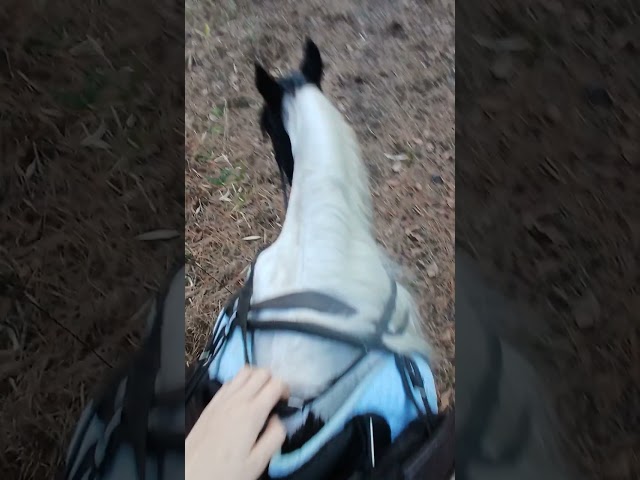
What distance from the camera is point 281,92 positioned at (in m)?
0.50

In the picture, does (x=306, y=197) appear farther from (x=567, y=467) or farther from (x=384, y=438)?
(x=567, y=467)

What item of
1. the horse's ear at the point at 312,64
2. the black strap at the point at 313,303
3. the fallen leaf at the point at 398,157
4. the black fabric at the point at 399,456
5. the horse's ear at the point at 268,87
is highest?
the horse's ear at the point at 312,64

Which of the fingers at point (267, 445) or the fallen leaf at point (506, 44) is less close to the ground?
the fallen leaf at point (506, 44)

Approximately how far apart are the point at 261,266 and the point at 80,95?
247 mm

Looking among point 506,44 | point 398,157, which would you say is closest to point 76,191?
point 398,157

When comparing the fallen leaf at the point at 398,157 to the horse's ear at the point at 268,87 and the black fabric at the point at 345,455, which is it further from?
the black fabric at the point at 345,455

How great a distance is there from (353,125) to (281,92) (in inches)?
3.1

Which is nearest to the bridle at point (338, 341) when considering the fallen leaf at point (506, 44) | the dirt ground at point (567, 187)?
the dirt ground at point (567, 187)

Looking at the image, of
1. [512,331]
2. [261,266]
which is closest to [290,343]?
[261,266]

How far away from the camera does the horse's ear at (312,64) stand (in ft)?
1.62

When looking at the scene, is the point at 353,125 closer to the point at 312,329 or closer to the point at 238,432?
the point at 312,329

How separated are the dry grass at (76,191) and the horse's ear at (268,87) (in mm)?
80

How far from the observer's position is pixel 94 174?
19.5 inches

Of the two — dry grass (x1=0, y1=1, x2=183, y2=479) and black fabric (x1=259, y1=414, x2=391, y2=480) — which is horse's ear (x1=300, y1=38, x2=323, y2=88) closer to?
dry grass (x1=0, y1=1, x2=183, y2=479)
